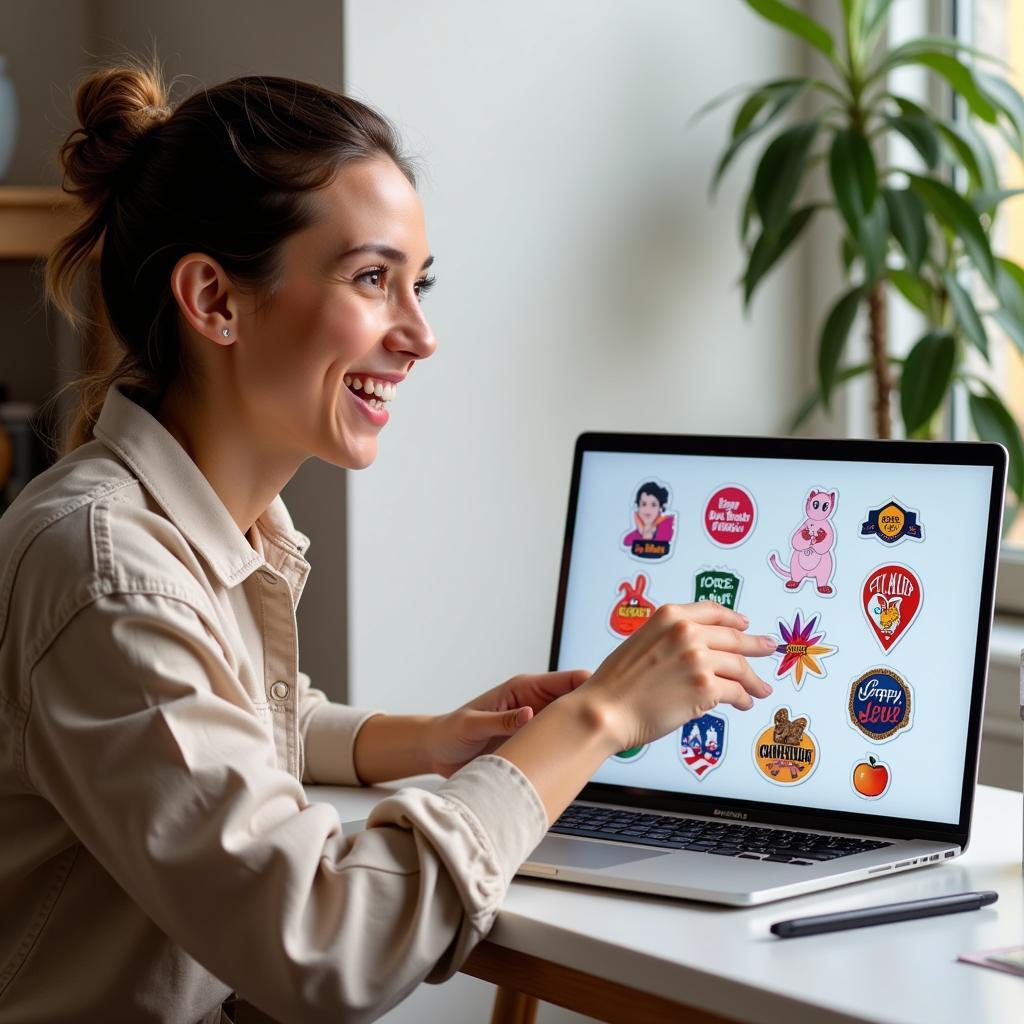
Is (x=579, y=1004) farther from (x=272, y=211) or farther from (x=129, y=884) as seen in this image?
(x=272, y=211)

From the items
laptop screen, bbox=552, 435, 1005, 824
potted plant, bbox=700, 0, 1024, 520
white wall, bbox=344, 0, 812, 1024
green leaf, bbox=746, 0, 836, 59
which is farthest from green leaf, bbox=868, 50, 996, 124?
laptop screen, bbox=552, 435, 1005, 824

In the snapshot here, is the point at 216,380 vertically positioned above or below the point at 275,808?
above

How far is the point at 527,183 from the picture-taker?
1929 millimetres

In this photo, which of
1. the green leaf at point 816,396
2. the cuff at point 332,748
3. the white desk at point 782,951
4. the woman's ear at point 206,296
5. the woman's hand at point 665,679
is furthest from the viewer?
the green leaf at point 816,396

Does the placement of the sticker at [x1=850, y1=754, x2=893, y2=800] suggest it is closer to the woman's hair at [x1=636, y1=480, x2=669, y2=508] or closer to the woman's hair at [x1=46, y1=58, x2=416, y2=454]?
the woman's hair at [x1=636, y1=480, x2=669, y2=508]

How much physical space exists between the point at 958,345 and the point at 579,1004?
1.30 metres

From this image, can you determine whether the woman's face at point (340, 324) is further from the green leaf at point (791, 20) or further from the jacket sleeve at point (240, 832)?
the green leaf at point (791, 20)

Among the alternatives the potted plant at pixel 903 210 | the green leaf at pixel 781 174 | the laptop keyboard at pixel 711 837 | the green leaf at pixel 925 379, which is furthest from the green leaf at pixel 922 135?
the laptop keyboard at pixel 711 837

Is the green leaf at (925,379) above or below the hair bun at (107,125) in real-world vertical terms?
below

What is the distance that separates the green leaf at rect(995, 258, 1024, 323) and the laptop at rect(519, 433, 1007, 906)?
0.85m

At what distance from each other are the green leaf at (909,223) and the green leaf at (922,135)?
5cm

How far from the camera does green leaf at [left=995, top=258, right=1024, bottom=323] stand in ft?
6.23

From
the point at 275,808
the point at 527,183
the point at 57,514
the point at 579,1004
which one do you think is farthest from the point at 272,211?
the point at 527,183

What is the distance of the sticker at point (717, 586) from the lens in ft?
3.92
